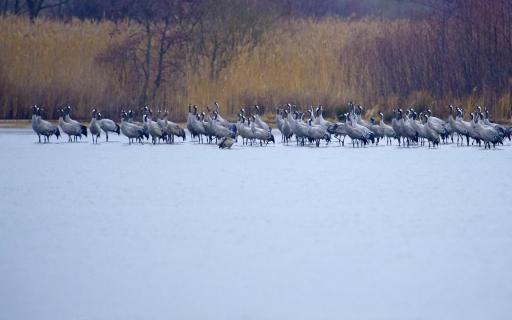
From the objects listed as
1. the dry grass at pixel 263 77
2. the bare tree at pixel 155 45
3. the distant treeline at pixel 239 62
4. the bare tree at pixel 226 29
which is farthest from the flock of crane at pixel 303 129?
the bare tree at pixel 226 29

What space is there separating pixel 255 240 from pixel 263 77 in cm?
1263

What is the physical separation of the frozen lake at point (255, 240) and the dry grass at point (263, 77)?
20.4 ft

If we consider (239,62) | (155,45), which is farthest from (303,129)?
(155,45)

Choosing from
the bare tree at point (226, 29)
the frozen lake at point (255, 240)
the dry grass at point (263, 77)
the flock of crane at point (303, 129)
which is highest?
the bare tree at point (226, 29)

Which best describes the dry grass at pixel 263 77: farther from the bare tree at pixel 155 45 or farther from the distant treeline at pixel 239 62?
the bare tree at pixel 155 45

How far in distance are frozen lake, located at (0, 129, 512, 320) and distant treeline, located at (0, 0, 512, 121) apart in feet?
21.1

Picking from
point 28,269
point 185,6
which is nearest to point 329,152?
point 185,6

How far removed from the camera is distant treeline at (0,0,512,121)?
20.8 metres

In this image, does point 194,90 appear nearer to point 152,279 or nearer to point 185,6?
point 185,6

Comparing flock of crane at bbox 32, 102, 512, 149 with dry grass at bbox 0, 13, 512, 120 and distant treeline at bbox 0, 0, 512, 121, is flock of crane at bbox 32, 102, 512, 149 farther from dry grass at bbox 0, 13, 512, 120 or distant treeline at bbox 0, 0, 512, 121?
A: distant treeline at bbox 0, 0, 512, 121

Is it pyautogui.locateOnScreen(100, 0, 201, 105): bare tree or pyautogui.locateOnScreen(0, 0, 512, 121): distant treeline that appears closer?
pyautogui.locateOnScreen(0, 0, 512, 121): distant treeline

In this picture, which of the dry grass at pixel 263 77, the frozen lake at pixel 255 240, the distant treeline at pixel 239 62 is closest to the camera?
the frozen lake at pixel 255 240

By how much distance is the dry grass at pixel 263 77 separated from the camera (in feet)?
67.6

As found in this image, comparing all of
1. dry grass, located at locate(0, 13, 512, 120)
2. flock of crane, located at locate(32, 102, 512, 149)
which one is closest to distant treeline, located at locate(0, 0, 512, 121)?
dry grass, located at locate(0, 13, 512, 120)
